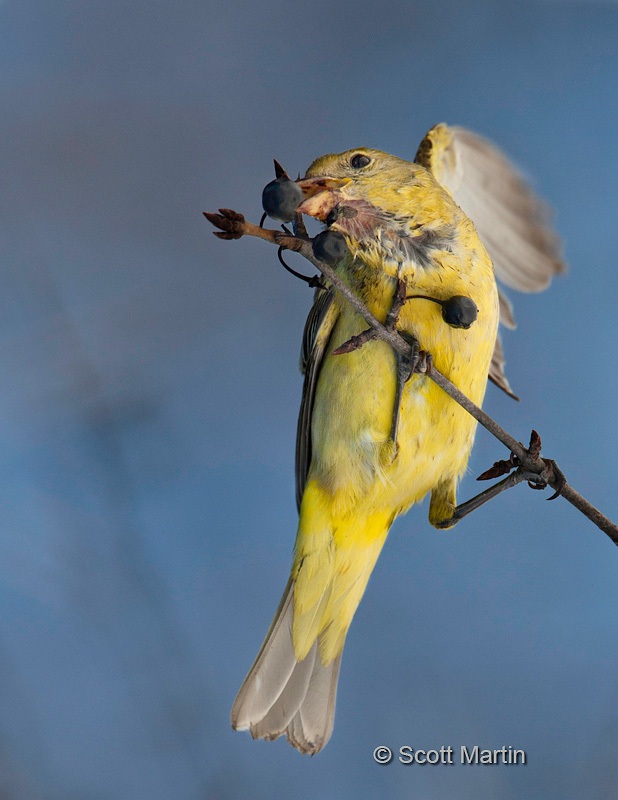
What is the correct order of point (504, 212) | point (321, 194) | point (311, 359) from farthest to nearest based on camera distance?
point (504, 212) → point (311, 359) → point (321, 194)

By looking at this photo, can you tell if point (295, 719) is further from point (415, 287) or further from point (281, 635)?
point (415, 287)

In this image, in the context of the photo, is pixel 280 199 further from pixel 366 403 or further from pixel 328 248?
pixel 366 403

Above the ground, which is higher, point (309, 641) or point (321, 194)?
point (321, 194)

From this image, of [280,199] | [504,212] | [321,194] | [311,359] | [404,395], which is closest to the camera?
[280,199]

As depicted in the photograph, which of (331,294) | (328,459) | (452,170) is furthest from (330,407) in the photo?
(452,170)

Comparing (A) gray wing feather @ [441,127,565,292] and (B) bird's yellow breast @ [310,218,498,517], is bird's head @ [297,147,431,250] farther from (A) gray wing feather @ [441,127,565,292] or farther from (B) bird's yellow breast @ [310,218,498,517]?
(A) gray wing feather @ [441,127,565,292]

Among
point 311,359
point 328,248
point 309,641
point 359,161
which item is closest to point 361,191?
point 359,161

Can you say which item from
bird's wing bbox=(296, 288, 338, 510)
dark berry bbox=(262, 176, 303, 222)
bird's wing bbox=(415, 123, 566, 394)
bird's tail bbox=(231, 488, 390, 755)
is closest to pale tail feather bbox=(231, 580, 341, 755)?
bird's tail bbox=(231, 488, 390, 755)
